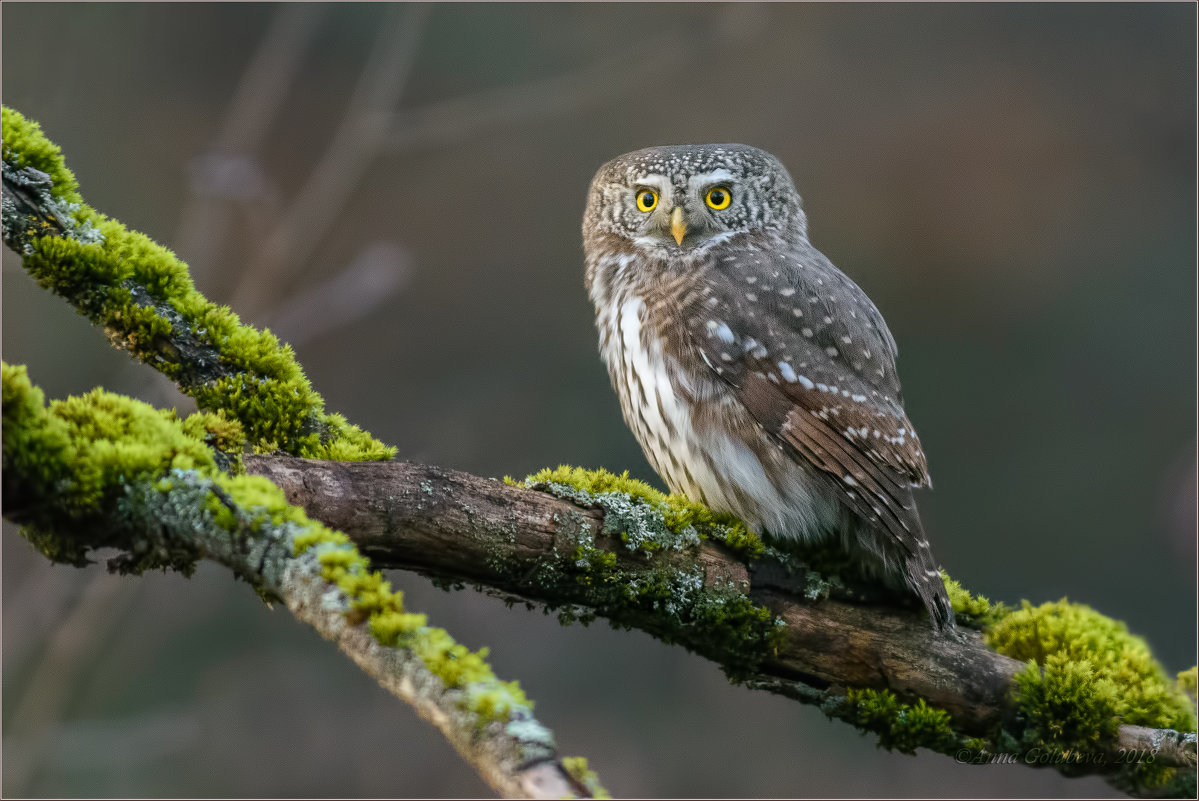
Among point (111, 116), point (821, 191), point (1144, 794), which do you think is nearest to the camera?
point (1144, 794)

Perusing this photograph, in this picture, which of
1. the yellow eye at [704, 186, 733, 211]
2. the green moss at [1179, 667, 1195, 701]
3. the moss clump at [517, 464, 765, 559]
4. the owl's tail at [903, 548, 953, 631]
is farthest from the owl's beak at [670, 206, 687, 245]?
the green moss at [1179, 667, 1195, 701]

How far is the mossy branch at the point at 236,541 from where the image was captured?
1.45 metres

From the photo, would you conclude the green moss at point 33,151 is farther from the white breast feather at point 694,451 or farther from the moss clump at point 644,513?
the white breast feather at point 694,451

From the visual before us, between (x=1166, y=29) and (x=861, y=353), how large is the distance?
7.34m

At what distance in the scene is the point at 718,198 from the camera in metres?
3.55

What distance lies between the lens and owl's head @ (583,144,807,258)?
11.4ft

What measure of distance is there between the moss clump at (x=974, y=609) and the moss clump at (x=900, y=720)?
17.2 inches

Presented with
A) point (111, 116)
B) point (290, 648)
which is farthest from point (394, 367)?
point (111, 116)

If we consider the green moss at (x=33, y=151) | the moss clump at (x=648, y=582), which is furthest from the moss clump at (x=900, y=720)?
the green moss at (x=33, y=151)

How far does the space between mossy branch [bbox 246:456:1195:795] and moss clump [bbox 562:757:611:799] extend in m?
0.88

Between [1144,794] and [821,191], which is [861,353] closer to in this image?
[1144,794]

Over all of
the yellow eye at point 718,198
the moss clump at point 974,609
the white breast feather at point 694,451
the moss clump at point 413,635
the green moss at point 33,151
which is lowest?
the moss clump at point 413,635

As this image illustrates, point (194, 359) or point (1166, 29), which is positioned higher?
point (1166, 29)

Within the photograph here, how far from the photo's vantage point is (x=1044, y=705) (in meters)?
2.65
